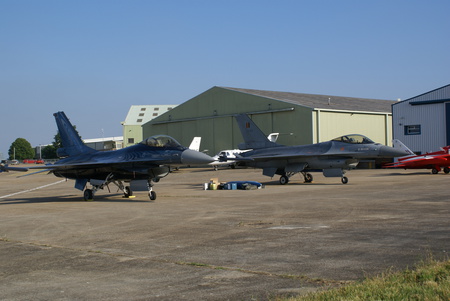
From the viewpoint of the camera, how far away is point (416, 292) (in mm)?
5250

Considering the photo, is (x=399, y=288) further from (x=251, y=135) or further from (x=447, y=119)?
(x=447, y=119)

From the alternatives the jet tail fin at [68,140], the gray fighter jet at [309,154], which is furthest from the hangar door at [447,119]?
the jet tail fin at [68,140]

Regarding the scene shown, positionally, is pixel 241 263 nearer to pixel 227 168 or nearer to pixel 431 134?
pixel 431 134

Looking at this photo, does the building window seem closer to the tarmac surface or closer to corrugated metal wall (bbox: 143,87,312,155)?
corrugated metal wall (bbox: 143,87,312,155)

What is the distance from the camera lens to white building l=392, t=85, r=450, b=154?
41688 mm

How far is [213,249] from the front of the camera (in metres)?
8.63

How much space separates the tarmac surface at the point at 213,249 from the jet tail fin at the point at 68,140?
6923mm

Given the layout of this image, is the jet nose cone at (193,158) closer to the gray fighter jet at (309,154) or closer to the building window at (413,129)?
the gray fighter jet at (309,154)

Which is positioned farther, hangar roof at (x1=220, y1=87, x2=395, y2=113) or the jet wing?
hangar roof at (x1=220, y1=87, x2=395, y2=113)

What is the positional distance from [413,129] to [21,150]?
170 metres

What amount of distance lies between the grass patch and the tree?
631 ft

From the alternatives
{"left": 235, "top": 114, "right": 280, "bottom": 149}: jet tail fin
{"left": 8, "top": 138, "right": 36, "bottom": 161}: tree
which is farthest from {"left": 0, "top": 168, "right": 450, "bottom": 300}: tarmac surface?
{"left": 8, "top": 138, "right": 36, "bottom": 161}: tree

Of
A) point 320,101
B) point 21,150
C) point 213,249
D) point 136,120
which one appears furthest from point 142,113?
point 21,150

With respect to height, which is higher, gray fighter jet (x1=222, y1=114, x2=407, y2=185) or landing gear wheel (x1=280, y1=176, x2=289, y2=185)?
gray fighter jet (x1=222, y1=114, x2=407, y2=185)
